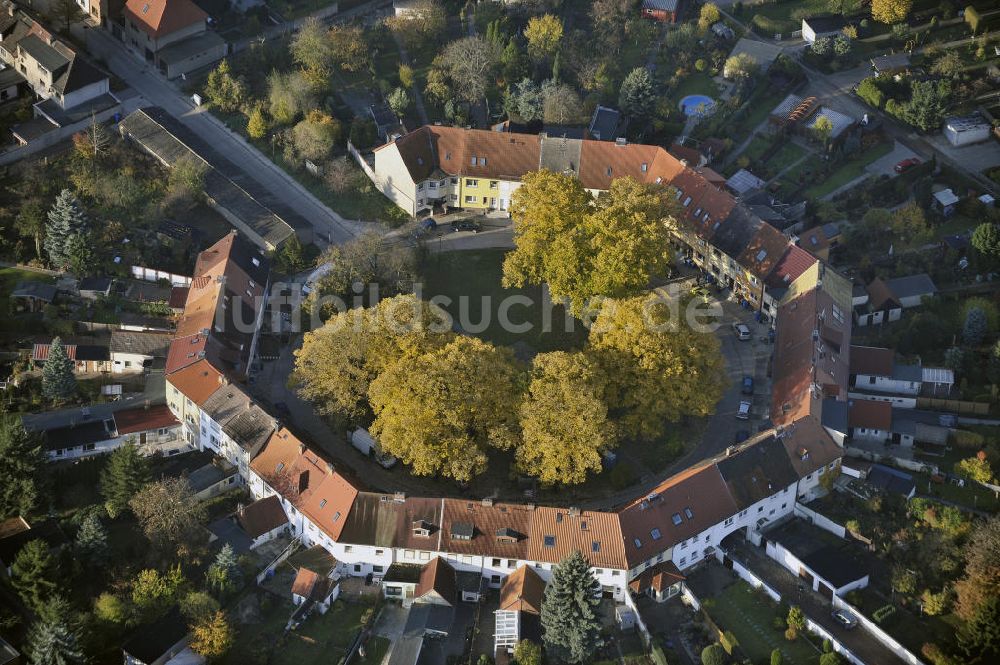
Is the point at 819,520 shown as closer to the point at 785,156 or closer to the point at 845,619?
the point at 845,619

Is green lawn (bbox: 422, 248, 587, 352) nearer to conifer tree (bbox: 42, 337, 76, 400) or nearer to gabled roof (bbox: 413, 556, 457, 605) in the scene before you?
gabled roof (bbox: 413, 556, 457, 605)

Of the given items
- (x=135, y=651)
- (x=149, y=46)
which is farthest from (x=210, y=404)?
(x=149, y=46)

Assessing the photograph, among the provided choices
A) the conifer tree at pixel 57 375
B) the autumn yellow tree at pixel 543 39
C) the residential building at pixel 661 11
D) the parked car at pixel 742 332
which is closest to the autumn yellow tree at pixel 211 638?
the conifer tree at pixel 57 375

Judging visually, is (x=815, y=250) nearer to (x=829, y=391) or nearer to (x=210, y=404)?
(x=829, y=391)

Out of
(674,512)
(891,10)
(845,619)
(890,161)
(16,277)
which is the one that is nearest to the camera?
(845,619)

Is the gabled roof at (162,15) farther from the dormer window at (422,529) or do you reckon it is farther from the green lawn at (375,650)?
the green lawn at (375,650)

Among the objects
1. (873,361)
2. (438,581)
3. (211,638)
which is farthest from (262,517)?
(873,361)
